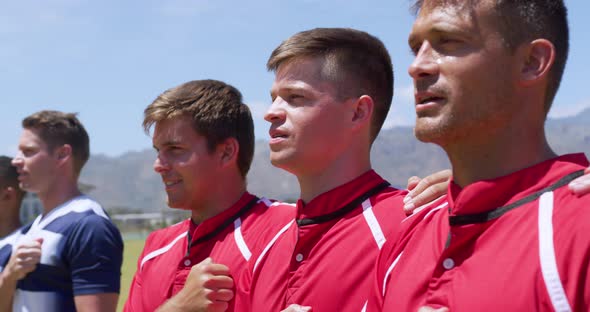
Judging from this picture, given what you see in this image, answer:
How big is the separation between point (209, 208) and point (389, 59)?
4.67ft

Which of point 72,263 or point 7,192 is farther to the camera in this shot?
point 7,192

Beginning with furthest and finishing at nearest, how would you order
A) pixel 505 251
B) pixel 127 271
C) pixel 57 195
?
pixel 127 271, pixel 57 195, pixel 505 251

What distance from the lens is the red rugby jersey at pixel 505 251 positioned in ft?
5.76

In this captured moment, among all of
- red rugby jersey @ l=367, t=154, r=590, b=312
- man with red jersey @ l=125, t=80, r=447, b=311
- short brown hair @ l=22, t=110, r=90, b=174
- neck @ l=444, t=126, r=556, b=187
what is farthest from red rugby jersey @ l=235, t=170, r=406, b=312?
short brown hair @ l=22, t=110, r=90, b=174

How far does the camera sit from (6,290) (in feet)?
16.7

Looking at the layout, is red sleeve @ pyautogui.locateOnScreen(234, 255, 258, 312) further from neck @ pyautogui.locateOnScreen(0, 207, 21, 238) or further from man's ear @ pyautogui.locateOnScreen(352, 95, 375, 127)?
neck @ pyautogui.locateOnScreen(0, 207, 21, 238)

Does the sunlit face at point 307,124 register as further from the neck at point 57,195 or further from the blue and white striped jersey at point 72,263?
the neck at point 57,195

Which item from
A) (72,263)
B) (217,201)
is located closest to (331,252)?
(217,201)

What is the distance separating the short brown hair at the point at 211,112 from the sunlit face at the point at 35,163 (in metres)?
1.64

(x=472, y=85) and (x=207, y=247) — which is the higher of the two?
(x=472, y=85)

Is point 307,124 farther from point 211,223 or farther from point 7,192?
point 7,192

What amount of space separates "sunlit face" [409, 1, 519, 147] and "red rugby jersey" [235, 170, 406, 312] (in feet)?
2.59

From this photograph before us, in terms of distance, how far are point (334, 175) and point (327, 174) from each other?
0.03m

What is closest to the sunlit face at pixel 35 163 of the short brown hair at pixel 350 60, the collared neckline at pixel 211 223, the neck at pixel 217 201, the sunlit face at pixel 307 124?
the neck at pixel 217 201
